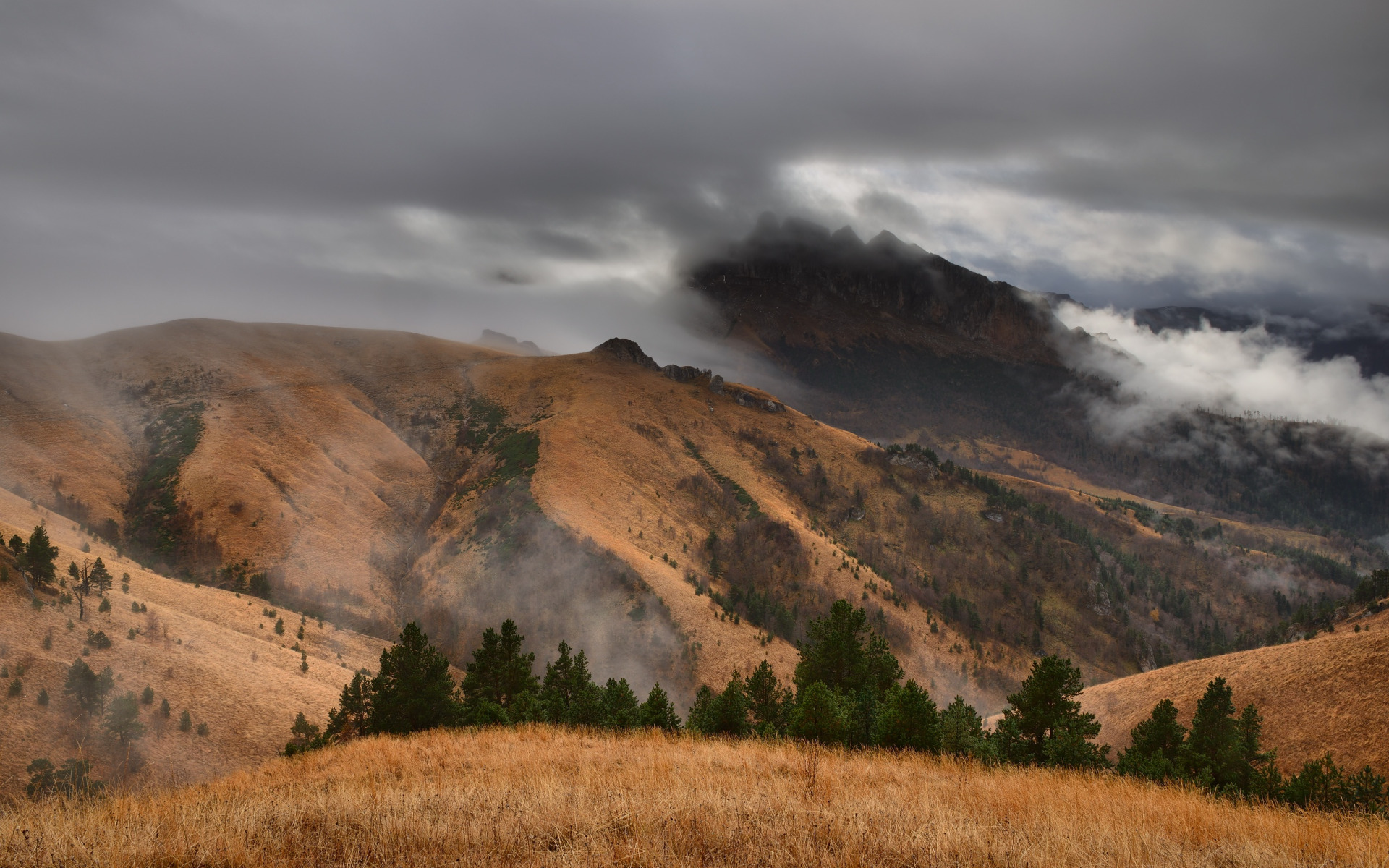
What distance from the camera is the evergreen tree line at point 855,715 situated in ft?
61.3

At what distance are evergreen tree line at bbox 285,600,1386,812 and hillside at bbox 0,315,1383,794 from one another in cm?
1215

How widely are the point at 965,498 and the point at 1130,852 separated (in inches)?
7947

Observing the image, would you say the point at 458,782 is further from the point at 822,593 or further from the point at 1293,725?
the point at 822,593

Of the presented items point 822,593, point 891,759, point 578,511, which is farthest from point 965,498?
point 891,759

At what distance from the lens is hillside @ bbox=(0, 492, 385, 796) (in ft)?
90.1

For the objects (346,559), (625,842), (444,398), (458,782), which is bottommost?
(346,559)

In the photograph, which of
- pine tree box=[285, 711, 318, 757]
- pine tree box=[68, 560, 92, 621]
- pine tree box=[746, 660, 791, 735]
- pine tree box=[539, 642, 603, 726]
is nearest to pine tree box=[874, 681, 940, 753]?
pine tree box=[539, 642, 603, 726]

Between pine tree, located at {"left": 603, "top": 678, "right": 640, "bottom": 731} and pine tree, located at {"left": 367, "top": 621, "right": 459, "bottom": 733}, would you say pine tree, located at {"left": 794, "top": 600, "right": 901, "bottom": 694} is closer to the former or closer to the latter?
pine tree, located at {"left": 603, "top": 678, "right": 640, "bottom": 731}

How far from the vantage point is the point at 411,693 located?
2762cm

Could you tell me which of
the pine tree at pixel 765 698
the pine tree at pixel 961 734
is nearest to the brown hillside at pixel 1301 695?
the pine tree at pixel 961 734

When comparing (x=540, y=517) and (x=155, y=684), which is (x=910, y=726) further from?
(x=540, y=517)

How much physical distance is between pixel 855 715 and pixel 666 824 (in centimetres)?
1732

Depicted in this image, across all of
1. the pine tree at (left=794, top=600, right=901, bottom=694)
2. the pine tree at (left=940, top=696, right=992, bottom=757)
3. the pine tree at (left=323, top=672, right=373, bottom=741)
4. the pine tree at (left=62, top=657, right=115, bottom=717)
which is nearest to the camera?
the pine tree at (left=940, top=696, right=992, bottom=757)

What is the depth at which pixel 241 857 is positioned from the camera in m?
6.46
